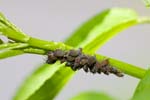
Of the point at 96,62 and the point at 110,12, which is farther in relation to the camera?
the point at 110,12

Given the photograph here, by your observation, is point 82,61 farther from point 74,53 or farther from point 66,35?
point 66,35

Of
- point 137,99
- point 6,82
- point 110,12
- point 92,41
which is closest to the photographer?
point 137,99

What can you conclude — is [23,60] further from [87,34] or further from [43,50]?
[43,50]

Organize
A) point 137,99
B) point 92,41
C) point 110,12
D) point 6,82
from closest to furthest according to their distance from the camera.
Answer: point 137,99
point 92,41
point 110,12
point 6,82

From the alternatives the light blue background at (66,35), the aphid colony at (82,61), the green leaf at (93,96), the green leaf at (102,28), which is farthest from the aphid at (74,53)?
the light blue background at (66,35)

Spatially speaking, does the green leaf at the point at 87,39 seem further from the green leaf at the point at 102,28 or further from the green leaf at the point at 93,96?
the green leaf at the point at 93,96

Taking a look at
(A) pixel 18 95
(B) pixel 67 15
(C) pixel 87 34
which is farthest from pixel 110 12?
(B) pixel 67 15
